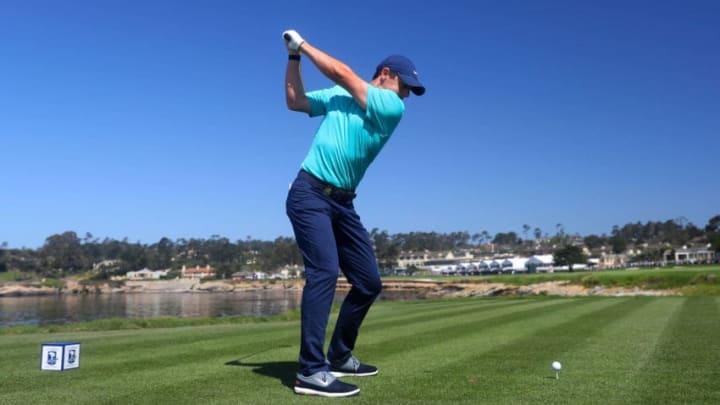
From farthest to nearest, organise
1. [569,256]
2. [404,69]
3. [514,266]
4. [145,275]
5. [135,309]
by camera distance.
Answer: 1. [145,275]
2. [514,266]
3. [569,256]
4. [135,309]
5. [404,69]

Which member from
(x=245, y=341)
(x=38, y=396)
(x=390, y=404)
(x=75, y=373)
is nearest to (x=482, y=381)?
(x=390, y=404)

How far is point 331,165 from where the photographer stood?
4.68 metres

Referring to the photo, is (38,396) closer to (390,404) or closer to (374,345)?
(390,404)

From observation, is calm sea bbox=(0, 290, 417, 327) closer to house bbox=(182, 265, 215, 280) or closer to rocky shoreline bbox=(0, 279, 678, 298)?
rocky shoreline bbox=(0, 279, 678, 298)

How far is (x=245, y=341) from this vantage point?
8.36m

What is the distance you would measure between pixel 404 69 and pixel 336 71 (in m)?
0.68

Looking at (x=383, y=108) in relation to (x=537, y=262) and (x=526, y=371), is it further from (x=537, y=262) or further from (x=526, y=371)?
(x=537, y=262)

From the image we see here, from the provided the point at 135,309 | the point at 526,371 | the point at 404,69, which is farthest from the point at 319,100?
the point at 135,309

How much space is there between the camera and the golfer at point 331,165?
4531 millimetres

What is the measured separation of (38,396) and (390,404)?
2.44m

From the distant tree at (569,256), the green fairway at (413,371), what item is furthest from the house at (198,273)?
the green fairway at (413,371)

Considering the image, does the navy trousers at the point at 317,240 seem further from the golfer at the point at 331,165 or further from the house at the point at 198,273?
the house at the point at 198,273

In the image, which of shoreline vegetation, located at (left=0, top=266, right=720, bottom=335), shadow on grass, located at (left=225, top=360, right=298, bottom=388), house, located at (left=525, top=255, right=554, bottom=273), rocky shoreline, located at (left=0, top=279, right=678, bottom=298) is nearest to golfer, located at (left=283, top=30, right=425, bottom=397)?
shadow on grass, located at (left=225, top=360, right=298, bottom=388)

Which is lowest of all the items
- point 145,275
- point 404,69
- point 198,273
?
point 404,69
